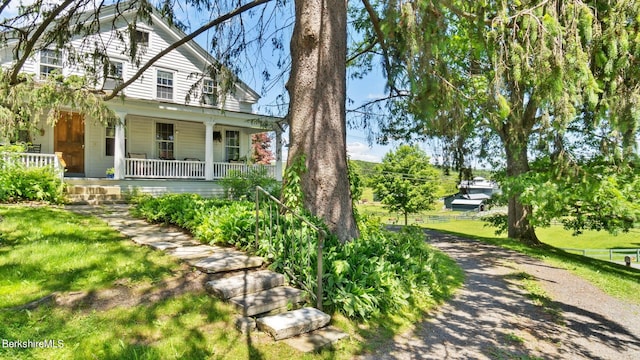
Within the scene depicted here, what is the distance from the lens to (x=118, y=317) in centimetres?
331

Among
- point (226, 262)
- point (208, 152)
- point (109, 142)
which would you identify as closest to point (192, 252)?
point (226, 262)

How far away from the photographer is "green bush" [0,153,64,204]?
8.18 meters

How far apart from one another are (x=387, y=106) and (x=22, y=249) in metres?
7.85

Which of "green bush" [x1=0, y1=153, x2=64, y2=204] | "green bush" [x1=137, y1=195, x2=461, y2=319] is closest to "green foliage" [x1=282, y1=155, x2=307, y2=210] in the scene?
"green bush" [x1=137, y1=195, x2=461, y2=319]

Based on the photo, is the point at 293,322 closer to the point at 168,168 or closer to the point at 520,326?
the point at 520,326

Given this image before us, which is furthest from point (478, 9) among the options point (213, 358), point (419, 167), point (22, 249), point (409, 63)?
point (419, 167)

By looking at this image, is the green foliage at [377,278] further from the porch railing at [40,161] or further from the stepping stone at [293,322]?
the porch railing at [40,161]

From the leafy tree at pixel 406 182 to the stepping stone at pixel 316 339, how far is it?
25.5m

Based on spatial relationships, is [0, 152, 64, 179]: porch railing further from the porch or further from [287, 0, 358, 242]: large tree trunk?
[287, 0, 358, 242]: large tree trunk

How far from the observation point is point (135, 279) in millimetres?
4051

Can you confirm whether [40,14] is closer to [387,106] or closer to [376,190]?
[387,106]

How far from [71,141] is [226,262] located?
12018mm

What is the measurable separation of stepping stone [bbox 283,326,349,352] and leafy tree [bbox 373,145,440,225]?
25.5 metres

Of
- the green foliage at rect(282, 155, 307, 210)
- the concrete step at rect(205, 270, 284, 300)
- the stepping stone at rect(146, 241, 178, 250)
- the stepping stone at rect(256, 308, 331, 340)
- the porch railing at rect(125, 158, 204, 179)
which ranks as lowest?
the stepping stone at rect(256, 308, 331, 340)
